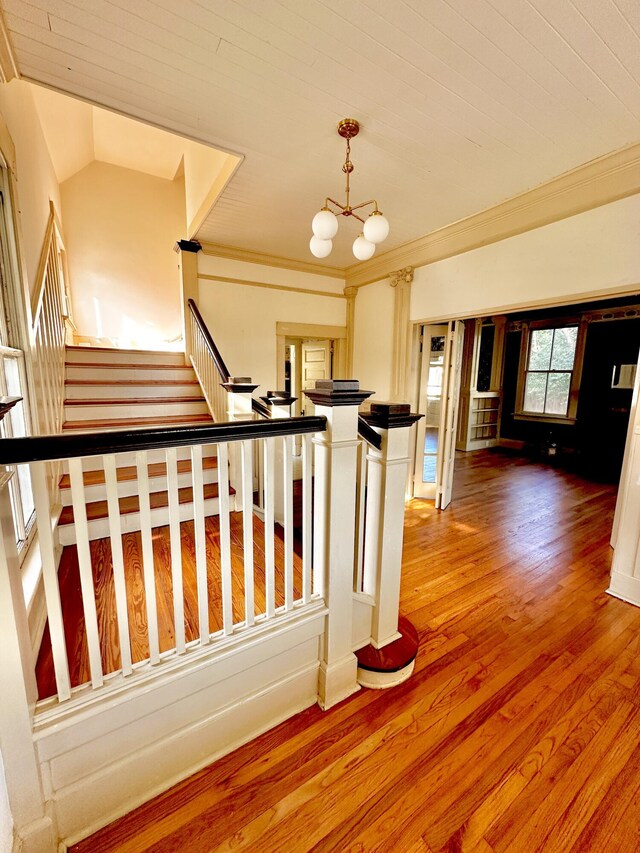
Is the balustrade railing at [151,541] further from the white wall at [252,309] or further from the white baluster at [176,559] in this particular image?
the white wall at [252,309]

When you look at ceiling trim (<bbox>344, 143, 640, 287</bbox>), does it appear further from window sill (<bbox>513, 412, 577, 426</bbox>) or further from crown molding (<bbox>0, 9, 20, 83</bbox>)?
window sill (<bbox>513, 412, 577, 426</bbox>)

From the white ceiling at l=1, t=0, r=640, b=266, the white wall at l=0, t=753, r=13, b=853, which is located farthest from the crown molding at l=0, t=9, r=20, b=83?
the white wall at l=0, t=753, r=13, b=853

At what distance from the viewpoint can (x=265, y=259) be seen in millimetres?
4297

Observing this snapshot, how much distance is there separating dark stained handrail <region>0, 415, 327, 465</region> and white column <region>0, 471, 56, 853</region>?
9 centimetres

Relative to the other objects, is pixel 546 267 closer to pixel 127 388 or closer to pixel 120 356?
pixel 127 388

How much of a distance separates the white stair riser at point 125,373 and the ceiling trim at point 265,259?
1.40 m

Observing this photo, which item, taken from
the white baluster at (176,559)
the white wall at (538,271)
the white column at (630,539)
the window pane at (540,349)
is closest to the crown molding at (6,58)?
the white baluster at (176,559)

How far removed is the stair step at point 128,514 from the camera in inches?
90.9

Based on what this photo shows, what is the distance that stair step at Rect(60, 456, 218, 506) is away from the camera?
98.0 inches

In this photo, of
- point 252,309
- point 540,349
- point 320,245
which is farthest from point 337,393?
point 540,349

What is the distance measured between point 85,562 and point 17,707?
390 mm

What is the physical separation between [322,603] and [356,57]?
2536 mm

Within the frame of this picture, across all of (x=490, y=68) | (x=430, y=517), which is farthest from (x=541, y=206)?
(x=430, y=517)

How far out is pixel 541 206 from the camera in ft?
9.07
